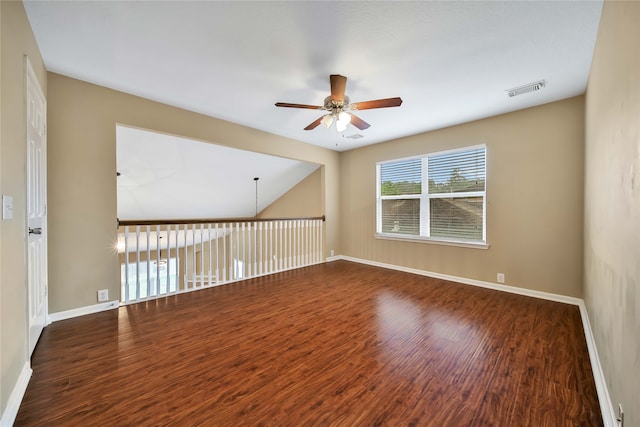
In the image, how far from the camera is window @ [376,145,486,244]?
3.82 meters

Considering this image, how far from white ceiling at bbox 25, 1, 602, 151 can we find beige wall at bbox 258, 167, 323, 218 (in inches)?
139

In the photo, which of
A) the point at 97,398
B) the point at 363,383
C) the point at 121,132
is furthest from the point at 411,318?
the point at 121,132

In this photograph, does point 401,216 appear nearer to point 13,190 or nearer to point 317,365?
point 317,365

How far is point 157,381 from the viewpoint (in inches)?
65.7

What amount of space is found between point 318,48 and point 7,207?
2.26 m

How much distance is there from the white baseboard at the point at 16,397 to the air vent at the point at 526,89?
4.68 m

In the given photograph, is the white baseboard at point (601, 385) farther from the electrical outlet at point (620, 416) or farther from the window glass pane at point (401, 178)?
the window glass pane at point (401, 178)

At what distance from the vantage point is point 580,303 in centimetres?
293

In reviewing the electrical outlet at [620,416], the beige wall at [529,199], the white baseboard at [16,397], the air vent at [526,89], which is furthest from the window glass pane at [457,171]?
the white baseboard at [16,397]

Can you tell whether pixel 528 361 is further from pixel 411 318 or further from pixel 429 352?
pixel 411 318

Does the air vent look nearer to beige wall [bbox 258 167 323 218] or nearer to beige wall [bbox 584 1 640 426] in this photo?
beige wall [bbox 584 1 640 426]

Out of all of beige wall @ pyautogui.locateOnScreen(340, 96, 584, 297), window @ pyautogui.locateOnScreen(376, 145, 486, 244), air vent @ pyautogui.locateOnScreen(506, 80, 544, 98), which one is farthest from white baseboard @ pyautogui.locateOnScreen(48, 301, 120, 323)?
air vent @ pyautogui.locateOnScreen(506, 80, 544, 98)

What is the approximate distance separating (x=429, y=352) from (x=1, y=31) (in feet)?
11.1

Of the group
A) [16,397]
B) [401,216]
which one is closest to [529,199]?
[401,216]
